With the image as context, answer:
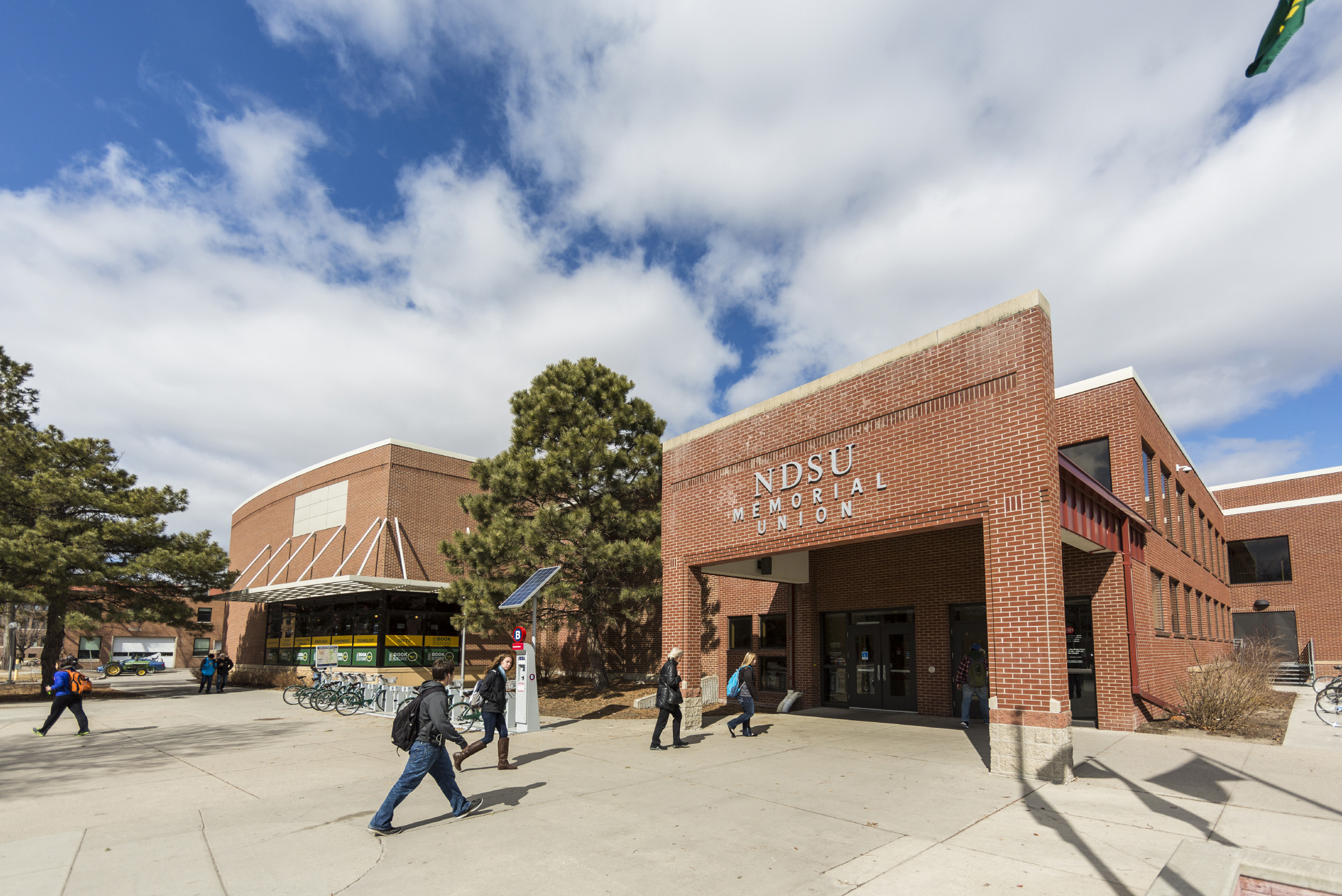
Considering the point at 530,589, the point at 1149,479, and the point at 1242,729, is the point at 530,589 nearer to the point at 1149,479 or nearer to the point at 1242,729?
the point at 1242,729

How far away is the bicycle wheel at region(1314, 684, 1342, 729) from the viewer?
625 inches

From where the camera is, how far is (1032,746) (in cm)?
945

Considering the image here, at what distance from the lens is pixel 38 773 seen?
1063cm

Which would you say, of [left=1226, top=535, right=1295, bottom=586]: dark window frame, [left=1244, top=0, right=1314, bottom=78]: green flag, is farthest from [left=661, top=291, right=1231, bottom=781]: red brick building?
[left=1226, top=535, right=1295, bottom=586]: dark window frame

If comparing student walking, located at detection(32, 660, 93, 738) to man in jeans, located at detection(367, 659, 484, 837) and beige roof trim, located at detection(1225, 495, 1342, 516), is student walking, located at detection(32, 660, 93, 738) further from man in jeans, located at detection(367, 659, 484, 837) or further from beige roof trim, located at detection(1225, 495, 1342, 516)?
beige roof trim, located at detection(1225, 495, 1342, 516)

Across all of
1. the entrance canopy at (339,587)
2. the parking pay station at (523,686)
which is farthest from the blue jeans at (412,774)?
the entrance canopy at (339,587)

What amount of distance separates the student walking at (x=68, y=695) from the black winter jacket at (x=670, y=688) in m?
10.7

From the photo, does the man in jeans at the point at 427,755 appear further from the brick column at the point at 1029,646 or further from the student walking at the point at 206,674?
the student walking at the point at 206,674

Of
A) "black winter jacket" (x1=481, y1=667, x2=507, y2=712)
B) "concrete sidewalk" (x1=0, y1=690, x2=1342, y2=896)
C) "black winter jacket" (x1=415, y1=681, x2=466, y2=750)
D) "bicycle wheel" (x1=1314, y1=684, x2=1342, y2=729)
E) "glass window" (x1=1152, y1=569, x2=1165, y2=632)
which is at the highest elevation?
"glass window" (x1=1152, y1=569, x2=1165, y2=632)

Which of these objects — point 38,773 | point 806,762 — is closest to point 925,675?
point 806,762

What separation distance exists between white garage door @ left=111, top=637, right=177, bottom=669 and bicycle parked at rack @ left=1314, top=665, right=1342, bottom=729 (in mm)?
74535

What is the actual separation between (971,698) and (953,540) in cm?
351

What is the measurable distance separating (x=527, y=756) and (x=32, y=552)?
21303 millimetres

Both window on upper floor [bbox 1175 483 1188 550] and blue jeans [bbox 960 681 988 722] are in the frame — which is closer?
blue jeans [bbox 960 681 988 722]
